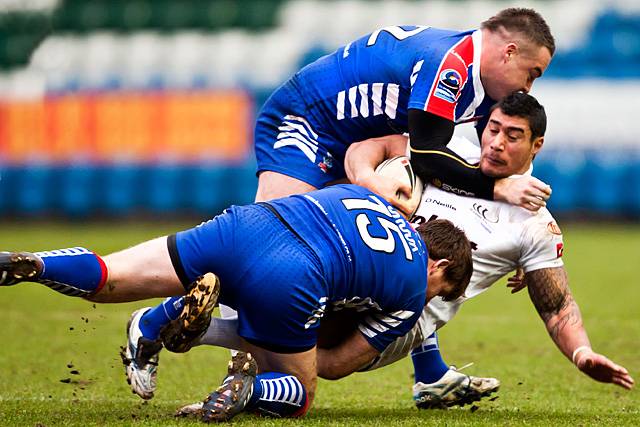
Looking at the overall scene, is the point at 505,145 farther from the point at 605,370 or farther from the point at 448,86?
the point at 605,370

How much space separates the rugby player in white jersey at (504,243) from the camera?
503 centimetres

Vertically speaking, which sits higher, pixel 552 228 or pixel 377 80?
pixel 377 80

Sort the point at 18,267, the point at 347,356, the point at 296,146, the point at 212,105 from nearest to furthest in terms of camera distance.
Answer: the point at 18,267
the point at 347,356
the point at 296,146
the point at 212,105

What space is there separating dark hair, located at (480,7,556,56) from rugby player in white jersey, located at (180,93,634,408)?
45 centimetres

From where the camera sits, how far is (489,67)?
5383 mm

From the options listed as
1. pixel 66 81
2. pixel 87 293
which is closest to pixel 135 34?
pixel 66 81

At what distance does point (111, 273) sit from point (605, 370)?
2065 mm

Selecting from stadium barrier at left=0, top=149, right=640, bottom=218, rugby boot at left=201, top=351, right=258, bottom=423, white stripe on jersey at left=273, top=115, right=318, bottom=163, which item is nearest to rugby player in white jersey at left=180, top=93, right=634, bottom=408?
white stripe on jersey at left=273, top=115, right=318, bottom=163

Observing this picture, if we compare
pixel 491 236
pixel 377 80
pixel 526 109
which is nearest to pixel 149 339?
pixel 491 236

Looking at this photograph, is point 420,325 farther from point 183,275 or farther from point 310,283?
point 183,275

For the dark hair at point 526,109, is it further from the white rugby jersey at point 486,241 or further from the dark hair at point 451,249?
the dark hair at point 451,249

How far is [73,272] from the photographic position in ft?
14.3

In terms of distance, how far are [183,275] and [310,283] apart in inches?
20.2

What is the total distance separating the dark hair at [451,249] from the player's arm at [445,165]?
0.32 metres
